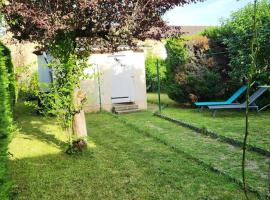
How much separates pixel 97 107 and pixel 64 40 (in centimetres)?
821

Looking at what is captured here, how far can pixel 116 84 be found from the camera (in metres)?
16.5

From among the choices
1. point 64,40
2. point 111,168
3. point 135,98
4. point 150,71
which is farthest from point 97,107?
point 150,71

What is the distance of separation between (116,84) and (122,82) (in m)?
0.32

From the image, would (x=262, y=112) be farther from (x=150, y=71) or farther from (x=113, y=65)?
(x=150, y=71)

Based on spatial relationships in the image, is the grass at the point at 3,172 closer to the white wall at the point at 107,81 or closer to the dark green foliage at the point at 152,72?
the white wall at the point at 107,81

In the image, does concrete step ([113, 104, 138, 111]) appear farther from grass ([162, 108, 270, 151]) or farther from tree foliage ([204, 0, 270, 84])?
tree foliage ([204, 0, 270, 84])

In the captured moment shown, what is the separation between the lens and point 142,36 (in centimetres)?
827

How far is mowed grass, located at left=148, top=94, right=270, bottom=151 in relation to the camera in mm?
8897

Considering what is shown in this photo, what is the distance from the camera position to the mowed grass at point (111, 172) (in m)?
5.63

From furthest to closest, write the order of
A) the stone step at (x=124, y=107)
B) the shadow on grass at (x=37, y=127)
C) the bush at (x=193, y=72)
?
1. the stone step at (x=124, y=107)
2. the bush at (x=193, y=72)
3. the shadow on grass at (x=37, y=127)

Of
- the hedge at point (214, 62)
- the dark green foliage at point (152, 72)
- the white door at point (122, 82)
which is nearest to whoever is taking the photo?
the hedge at point (214, 62)

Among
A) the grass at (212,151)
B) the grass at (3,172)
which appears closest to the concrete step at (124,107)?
the grass at (212,151)

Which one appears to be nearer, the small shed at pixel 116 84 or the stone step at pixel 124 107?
the stone step at pixel 124 107

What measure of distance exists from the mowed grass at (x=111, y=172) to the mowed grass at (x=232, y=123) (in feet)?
6.96
